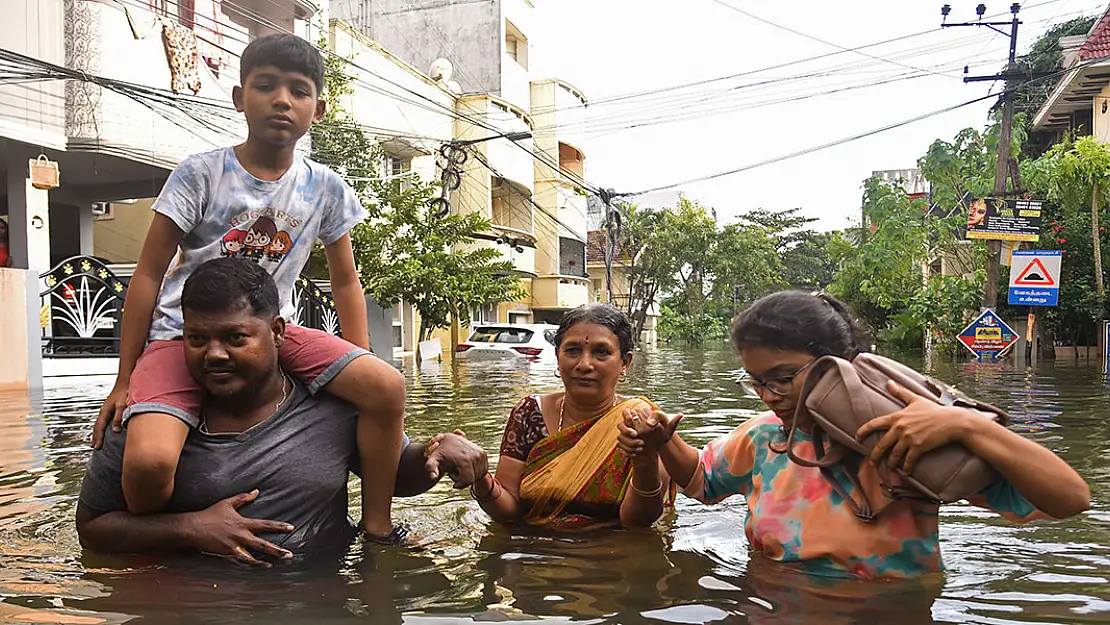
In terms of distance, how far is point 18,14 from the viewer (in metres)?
13.8

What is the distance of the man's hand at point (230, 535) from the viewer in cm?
326

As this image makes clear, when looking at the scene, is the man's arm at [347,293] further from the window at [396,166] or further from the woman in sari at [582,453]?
the window at [396,166]

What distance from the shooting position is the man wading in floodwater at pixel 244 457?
328 centimetres

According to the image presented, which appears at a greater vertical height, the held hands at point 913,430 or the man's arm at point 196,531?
the held hands at point 913,430

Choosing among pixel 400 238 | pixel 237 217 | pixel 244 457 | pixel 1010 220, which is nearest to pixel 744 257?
pixel 1010 220

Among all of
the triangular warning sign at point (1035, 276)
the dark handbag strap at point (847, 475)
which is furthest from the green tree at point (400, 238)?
the dark handbag strap at point (847, 475)

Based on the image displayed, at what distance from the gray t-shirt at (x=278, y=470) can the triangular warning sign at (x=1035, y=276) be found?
19.3m

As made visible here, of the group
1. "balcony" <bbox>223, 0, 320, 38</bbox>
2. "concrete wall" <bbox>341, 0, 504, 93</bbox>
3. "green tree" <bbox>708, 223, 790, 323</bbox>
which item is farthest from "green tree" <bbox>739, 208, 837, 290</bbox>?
"balcony" <bbox>223, 0, 320, 38</bbox>

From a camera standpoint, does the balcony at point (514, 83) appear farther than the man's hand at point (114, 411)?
Yes

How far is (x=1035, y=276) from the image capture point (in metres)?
20.2

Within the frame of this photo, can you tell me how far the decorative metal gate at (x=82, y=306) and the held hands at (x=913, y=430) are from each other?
35.2 feet

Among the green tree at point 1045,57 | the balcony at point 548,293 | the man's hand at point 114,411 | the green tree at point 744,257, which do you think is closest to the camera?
the man's hand at point 114,411

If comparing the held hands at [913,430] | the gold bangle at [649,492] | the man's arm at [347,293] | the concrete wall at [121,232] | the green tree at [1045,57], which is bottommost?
the gold bangle at [649,492]

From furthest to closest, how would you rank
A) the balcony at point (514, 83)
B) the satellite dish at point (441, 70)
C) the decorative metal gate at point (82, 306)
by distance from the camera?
the balcony at point (514, 83) → the satellite dish at point (441, 70) → the decorative metal gate at point (82, 306)
